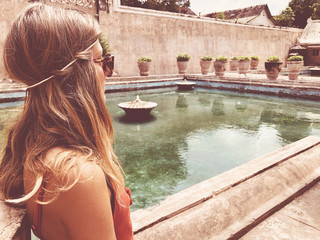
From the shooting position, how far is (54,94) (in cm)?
79

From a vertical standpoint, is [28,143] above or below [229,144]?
above

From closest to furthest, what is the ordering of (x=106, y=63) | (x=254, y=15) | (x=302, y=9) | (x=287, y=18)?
(x=106, y=63)
(x=254, y=15)
(x=287, y=18)
(x=302, y=9)

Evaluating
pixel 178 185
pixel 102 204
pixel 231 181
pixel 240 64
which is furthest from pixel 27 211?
pixel 240 64

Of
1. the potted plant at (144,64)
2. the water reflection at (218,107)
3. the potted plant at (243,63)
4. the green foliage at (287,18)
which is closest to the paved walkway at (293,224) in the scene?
the water reflection at (218,107)

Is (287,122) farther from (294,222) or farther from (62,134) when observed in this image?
(62,134)

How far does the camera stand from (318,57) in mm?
21578

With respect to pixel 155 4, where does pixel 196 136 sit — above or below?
below

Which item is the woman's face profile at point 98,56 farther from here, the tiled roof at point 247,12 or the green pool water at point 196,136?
the tiled roof at point 247,12

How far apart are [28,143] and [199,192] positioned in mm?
1580

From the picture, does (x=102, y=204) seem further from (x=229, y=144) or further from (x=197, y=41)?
(x=197, y=41)

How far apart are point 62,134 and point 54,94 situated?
5.2 inches

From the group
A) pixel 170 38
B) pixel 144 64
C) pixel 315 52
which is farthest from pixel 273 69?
pixel 315 52

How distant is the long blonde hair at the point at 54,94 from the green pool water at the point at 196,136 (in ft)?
4.34

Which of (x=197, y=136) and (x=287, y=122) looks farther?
(x=287, y=122)
